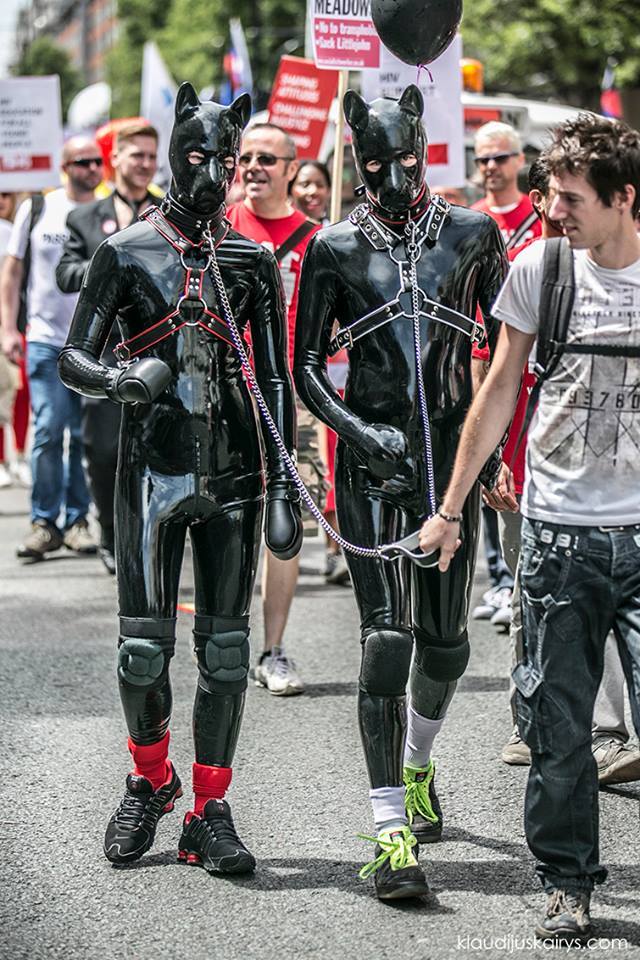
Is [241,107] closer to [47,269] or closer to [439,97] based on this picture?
[439,97]

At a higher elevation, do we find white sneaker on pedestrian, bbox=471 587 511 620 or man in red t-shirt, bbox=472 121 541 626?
man in red t-shirt, bbox=472 121 541 626

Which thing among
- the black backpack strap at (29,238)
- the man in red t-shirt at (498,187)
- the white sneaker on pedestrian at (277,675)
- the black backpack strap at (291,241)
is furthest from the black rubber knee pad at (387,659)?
the black backpack strap at (29,238)

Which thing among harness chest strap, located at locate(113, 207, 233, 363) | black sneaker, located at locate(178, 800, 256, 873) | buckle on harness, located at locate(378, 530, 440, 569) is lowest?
black sneaker, located at locate(178, 800, 256, 873)

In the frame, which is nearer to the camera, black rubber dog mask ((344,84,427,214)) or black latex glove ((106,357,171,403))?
black latex glove ((106,357,171,403))

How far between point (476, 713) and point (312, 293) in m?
2.37

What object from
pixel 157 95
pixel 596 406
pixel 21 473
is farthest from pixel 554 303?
pixel 157 95

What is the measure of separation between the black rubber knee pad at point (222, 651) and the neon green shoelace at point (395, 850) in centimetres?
60

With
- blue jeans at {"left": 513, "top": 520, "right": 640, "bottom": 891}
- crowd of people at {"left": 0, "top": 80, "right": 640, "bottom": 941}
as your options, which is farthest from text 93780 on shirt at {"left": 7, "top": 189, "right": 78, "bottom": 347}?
blue jeans at {"left": 513, "top": 520, "right": 640, "bottom": 891}

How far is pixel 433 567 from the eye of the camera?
4.64 metres

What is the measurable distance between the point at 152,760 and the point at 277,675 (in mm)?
1994

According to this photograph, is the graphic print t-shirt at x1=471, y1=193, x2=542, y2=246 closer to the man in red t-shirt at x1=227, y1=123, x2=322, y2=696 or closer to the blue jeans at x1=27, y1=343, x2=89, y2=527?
the man in red t-shirt at x1=227, y1=123, x2=322, y2=696

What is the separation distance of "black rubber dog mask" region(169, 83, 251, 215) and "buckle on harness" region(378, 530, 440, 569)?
3.53 feet

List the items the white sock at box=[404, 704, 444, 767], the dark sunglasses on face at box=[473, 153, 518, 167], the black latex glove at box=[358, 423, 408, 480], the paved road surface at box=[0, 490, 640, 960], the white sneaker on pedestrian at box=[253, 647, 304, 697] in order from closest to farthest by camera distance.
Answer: the paved road surface at box=[0, 490, 640, 960] < the black latex glove at box=[358, 423, 408, 480] < the white sock at box=[404, 704, 444, 767] < the white sneaker on pedestrian at box=[253, 647, 304, 697] < the dark sunglasses on face at box=[473, 153, 518, 167]

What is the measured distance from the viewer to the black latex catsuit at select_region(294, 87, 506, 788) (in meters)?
4.53
